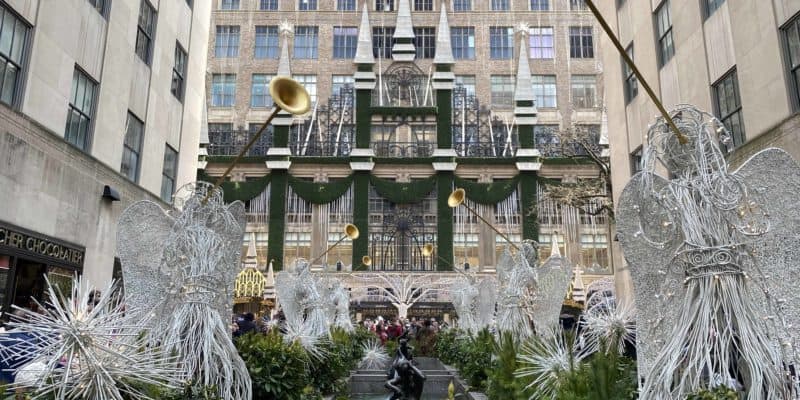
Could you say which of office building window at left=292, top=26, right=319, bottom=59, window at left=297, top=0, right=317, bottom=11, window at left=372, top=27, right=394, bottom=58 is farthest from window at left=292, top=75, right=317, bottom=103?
window at left=297, top=0, right=317, bottom=11

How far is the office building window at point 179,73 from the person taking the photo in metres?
24.8

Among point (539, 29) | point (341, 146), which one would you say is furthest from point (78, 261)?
point (539, 29)

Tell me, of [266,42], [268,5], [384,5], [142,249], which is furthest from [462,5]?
[142,249]

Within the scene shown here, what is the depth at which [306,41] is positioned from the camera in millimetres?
57031

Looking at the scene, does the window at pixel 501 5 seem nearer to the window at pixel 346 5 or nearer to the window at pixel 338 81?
the window at pixel 346 5

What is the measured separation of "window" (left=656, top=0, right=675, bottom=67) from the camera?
20766 millimetres

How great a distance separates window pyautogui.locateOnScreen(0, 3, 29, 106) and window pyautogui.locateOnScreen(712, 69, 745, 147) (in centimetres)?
1907

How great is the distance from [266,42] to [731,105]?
1903 inches

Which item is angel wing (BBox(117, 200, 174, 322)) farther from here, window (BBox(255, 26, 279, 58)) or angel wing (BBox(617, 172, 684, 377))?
window (BBox(255, 26, 279, 58))

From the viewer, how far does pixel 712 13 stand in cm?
1769

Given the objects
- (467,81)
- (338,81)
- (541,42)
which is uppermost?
(541,42)

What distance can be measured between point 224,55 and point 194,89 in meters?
32.8

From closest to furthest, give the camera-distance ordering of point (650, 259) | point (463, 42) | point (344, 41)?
point (650, 259) < point (463, 42) < point (344, 41)

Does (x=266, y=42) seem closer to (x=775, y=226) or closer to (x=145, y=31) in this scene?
(x=145, y=31)
